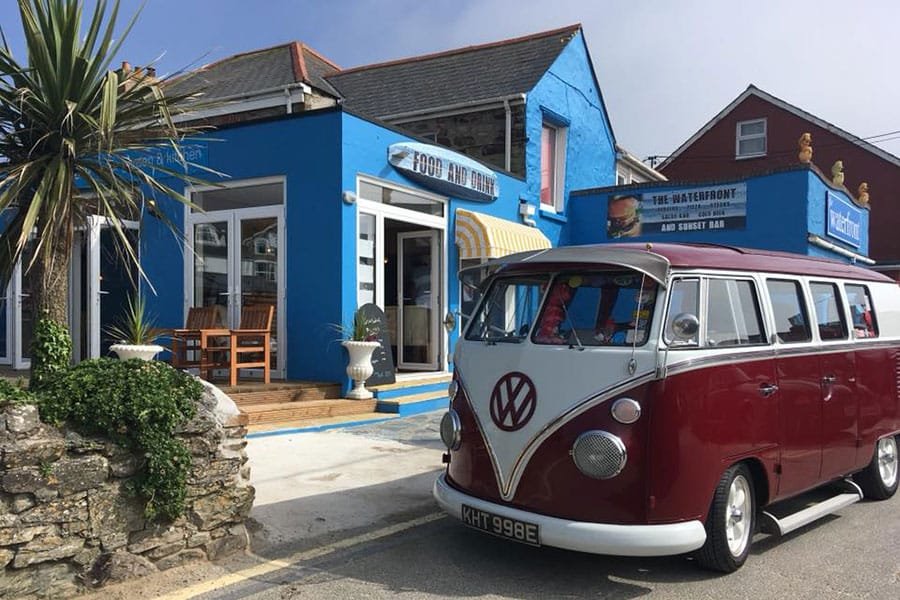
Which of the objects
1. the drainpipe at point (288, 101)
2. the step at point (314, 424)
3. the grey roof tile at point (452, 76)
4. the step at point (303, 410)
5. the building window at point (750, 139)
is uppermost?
the building window at point (750, 139)

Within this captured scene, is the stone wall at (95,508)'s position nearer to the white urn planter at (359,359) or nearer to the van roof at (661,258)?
the van roof at (661,258)

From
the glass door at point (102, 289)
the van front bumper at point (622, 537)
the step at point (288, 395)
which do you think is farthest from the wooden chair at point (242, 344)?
the van front bumper at point (622, 537)

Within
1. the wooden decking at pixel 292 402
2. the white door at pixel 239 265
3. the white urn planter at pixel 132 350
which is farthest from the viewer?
the white door at pixel 239 265

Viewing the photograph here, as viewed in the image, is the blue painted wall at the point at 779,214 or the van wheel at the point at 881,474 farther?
the blue painted wall at the point at 779,214

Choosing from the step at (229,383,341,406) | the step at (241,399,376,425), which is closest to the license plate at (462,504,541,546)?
the step at (241,399,376,425)

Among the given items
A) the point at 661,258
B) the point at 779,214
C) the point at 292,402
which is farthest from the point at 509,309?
the point at 779,214

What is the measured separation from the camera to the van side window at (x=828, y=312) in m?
5.98

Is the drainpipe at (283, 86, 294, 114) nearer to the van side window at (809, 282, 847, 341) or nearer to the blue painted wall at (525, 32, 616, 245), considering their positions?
the blue painted wall at (525, 32, 616, 245)

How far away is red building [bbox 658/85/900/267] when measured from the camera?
1051 inches

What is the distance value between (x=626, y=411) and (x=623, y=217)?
39.6 ft

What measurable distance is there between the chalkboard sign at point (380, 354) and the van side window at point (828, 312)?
19.4 feet

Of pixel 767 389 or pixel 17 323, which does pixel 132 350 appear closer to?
pixel 17 323

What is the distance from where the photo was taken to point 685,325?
443cm

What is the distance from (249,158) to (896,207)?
24322 millimetres
